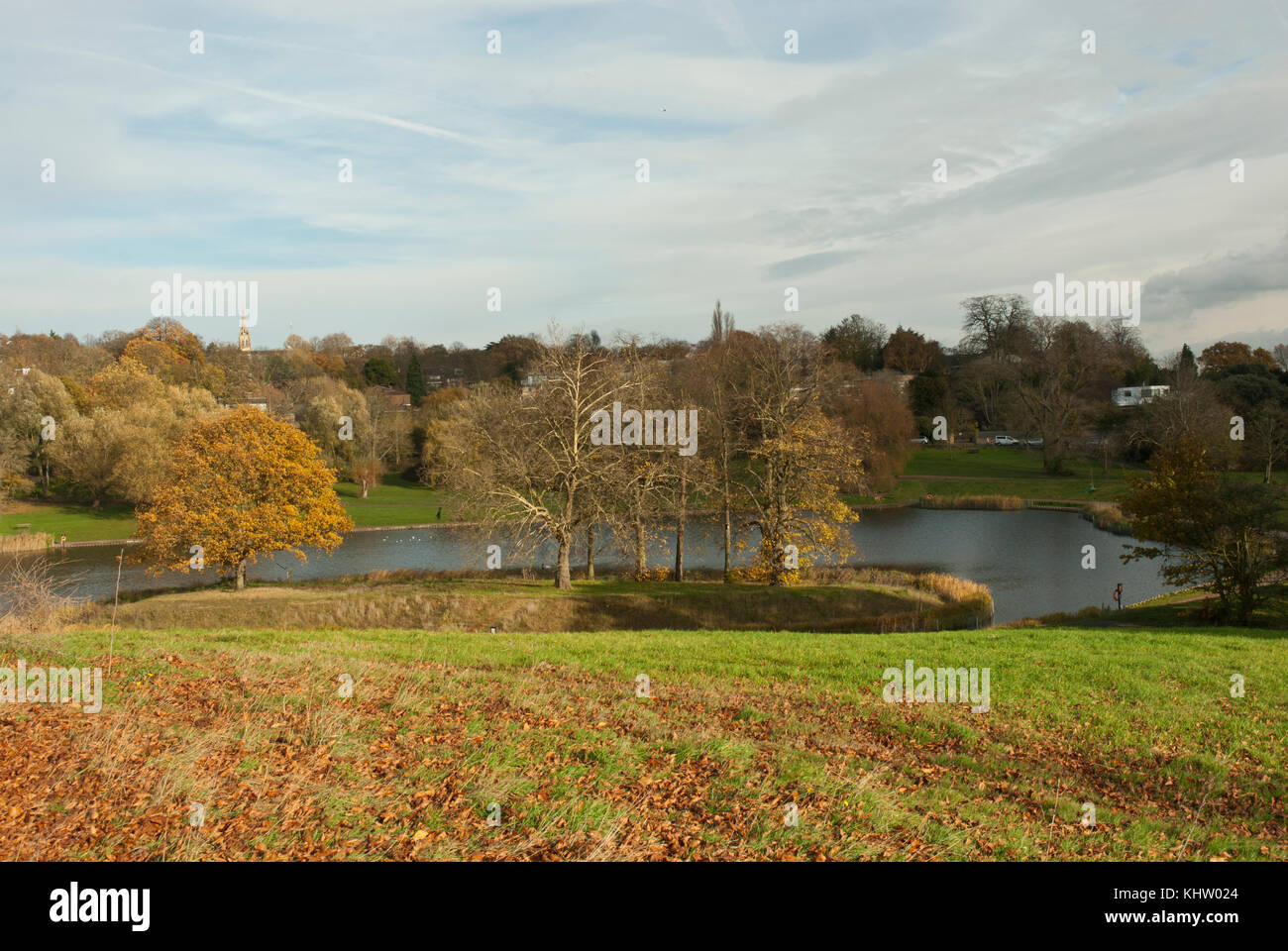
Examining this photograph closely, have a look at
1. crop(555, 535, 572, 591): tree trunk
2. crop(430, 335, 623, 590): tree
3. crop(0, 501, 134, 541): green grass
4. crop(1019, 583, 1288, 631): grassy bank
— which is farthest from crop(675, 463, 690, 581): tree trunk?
crop(0, 501, 134, 541): green grass

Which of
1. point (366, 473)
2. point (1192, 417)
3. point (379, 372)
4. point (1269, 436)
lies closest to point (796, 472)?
point (1192, 417)

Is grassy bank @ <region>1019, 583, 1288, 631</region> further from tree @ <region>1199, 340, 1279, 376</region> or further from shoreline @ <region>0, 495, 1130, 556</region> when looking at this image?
tree @ <region>1199, 340, 1279, 376</region>

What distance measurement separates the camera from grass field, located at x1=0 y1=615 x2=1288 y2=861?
19.9 ft

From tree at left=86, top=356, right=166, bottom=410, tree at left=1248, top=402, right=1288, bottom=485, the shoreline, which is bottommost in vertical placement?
the shoreline

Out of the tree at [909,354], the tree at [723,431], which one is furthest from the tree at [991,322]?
the tree at [723,431]

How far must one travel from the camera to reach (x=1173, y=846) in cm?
700

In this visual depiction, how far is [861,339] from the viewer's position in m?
113

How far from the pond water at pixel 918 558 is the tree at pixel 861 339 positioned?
50884 millimetres

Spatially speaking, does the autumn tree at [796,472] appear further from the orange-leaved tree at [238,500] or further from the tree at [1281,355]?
the tree at [1281,355]

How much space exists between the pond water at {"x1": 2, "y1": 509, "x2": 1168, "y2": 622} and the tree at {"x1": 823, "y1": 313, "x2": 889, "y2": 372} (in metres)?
50.9

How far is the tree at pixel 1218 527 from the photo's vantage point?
2508 centimetres

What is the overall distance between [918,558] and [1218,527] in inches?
721

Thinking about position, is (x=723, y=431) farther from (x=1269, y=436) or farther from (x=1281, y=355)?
(x=1281, y=355)
